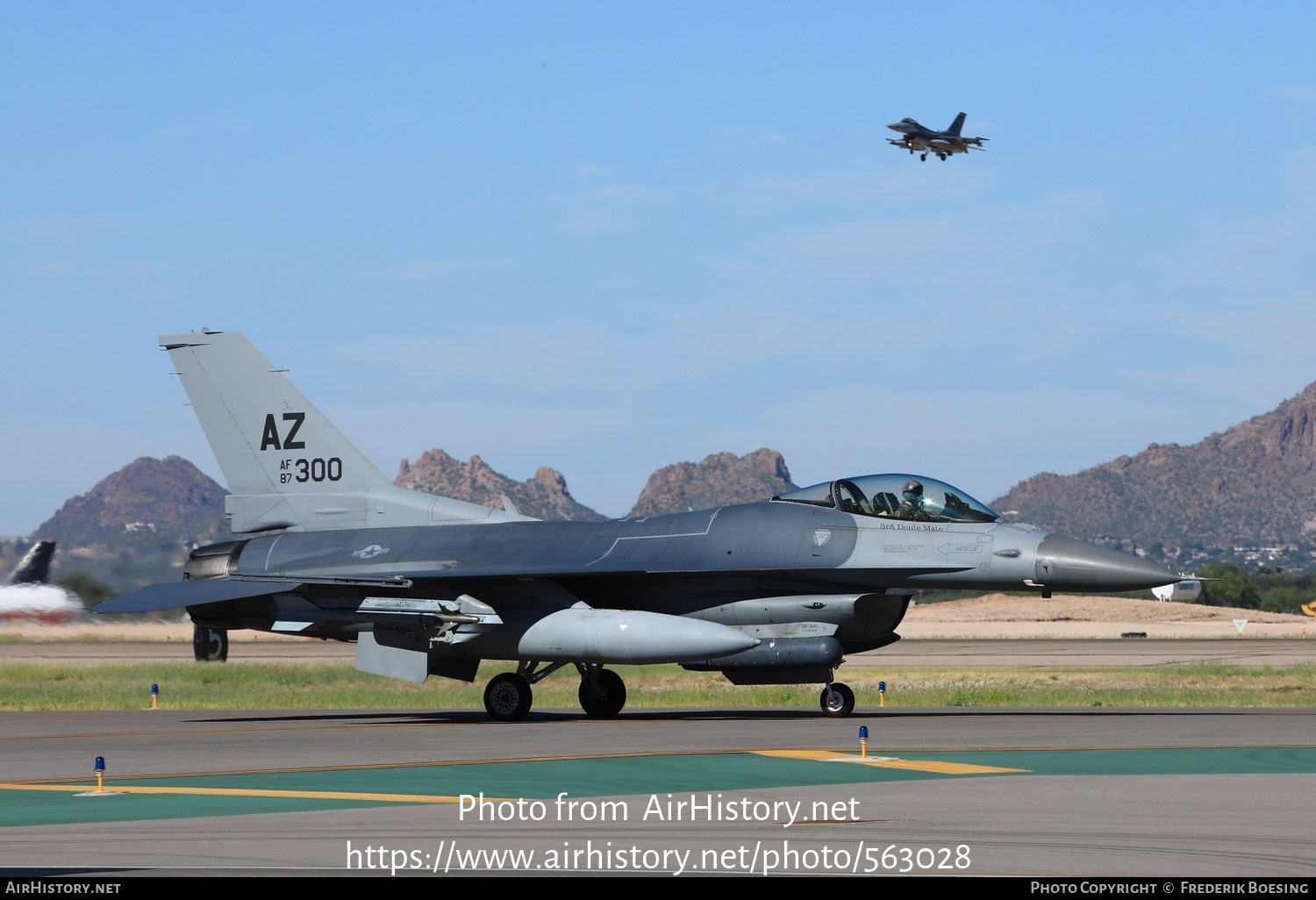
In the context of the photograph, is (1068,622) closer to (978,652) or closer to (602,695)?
(978,652)

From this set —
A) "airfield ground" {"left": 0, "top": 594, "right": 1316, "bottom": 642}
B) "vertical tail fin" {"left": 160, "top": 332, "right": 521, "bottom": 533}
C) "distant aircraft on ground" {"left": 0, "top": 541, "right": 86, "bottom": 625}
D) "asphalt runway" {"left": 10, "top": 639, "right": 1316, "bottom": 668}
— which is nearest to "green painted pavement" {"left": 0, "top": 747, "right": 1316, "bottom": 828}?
"vertical tail fin" {"left": 160, "top": 332, "right": 521, "bottom": 533}

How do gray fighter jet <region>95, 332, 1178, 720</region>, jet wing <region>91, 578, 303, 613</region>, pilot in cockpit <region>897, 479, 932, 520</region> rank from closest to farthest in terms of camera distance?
gray fighter jet <region>95, 332, 1178, 720</region>, pilot in cockpit <region>897, 479, 932, 520</region>, jet wing <region>91, 578, 303, 613</region>

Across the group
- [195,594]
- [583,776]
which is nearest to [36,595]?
[195,594]

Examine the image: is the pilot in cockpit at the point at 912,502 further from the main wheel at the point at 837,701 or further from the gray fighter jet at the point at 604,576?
the main wheel at the point at 837,701

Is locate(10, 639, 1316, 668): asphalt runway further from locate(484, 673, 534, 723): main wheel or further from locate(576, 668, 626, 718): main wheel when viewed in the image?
locate(484, 673, 534, 723): main wheel

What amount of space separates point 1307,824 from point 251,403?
1698cm

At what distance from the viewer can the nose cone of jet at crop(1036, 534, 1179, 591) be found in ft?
60.0

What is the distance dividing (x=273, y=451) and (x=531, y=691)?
558 centimetres

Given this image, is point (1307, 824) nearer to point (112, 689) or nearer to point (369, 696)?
point (369, 696)

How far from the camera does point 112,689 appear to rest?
30125mm

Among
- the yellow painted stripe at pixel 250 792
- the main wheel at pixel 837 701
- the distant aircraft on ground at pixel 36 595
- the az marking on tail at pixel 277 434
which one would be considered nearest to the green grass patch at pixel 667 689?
the distant aircraft on ground at pixel 36 595

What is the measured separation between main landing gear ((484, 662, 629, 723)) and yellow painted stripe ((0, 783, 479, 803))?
312 inches

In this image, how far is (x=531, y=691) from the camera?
20625 mm

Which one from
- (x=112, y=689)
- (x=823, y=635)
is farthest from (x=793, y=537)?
(x=112, y=689)
